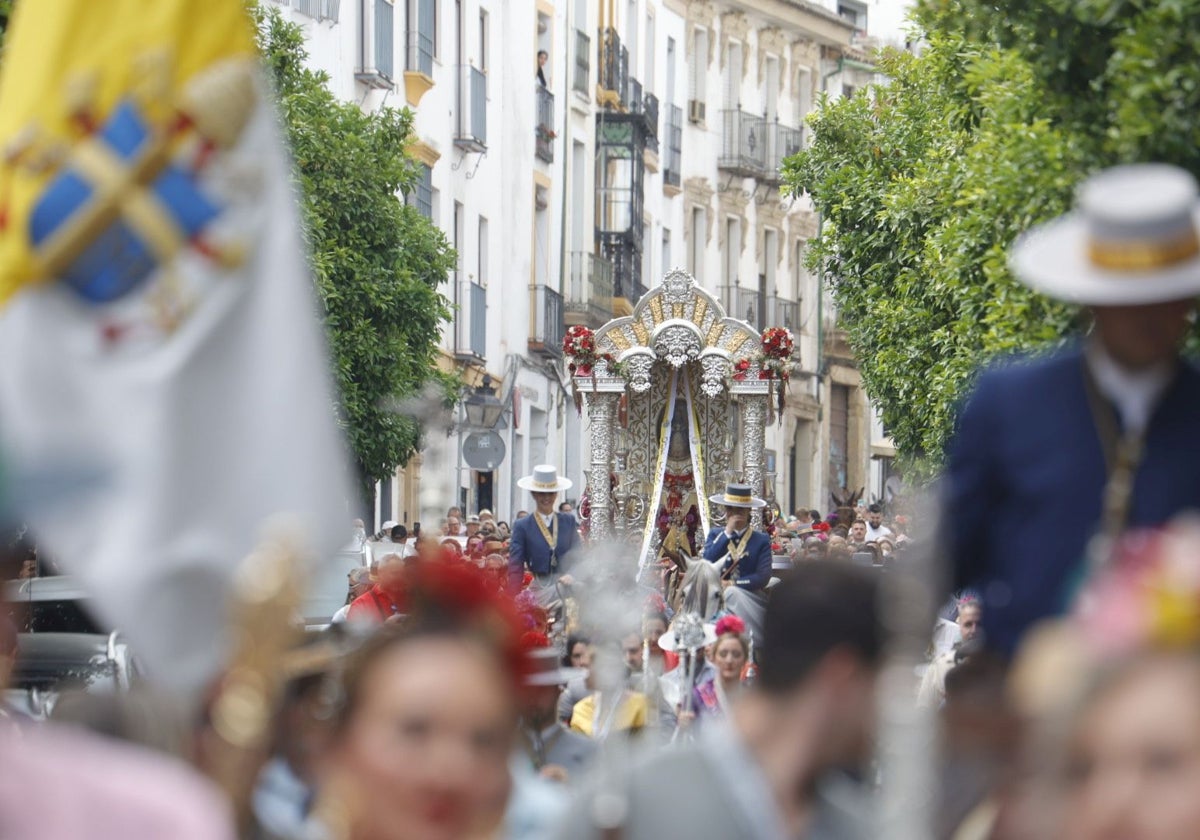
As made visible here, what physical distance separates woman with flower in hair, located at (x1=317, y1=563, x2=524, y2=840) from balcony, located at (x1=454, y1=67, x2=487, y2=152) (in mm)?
37146

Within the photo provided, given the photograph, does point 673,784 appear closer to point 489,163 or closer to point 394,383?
point 394,383

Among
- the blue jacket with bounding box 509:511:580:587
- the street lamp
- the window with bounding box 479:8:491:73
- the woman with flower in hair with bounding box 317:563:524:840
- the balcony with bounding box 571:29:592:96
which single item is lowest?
the blue jacket with bounding box 509:511:580:587

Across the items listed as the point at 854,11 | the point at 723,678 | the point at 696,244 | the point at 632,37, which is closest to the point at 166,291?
the point at 723,678

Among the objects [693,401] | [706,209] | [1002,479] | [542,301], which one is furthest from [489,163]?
[1002,479]

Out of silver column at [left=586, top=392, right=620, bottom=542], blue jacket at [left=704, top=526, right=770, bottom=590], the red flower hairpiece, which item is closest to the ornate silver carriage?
silver column at [left=586, top=392, right=620, bottom=542]

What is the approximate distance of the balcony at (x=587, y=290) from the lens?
5038 centimetres

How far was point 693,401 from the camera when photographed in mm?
32406

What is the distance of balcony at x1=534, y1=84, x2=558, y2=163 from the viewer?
4678 centimetres

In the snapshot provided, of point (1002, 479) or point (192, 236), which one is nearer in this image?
point (192, 236)

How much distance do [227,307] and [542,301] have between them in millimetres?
44086

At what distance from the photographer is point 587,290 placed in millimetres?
51156

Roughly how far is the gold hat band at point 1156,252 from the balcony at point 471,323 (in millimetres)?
35682

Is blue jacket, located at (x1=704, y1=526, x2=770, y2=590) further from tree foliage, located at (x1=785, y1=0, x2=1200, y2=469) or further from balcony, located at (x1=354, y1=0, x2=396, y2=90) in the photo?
balcony, located at (x1=354, y1=0, x2=396, y2=90)

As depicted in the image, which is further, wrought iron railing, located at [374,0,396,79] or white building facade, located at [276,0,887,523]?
white building facade, located at [276,0,887,523]
